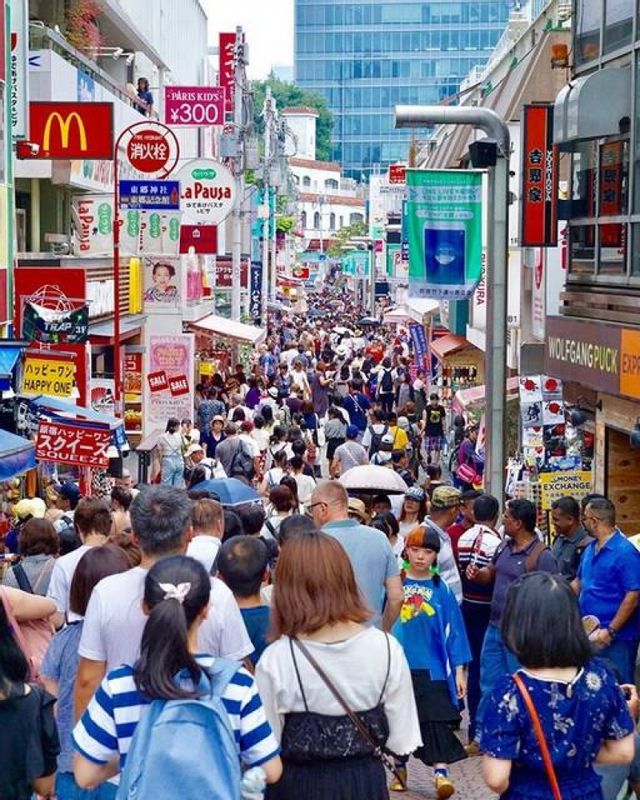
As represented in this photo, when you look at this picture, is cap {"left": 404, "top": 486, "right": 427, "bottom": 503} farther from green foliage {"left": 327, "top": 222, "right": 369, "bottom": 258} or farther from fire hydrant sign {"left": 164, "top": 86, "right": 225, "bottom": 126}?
green foliage {"left": 327, "top": 222, "right": 369, "bottom": 258}

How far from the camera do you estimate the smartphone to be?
1555 cm

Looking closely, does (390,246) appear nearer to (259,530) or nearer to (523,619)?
(259,530)

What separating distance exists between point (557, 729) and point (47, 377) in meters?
12.5

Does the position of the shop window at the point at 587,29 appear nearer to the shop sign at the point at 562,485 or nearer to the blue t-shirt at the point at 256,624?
the shop sign at the point at 562,485

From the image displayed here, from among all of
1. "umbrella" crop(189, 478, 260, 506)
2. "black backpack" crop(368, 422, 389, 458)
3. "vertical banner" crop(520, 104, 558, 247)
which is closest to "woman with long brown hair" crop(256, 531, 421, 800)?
"umbrella" crop(189, 478, 260, 506)

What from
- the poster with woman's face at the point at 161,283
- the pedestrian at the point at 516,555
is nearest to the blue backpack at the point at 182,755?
the pedestrian at the point at 516,555

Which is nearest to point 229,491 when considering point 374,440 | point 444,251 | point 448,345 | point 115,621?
point 444,251

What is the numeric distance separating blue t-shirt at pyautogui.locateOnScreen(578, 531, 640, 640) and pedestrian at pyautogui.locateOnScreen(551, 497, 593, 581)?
105 centimetres

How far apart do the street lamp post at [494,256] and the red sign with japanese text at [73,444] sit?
142 inches

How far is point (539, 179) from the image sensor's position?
57.2ft

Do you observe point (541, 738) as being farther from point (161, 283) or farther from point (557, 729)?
point (161, 283)

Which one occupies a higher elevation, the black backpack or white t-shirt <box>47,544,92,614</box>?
white t-shirt <box>47,544,92,614</box>

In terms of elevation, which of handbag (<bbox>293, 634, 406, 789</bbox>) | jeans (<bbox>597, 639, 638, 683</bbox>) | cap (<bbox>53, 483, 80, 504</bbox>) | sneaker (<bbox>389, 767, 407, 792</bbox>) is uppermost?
handbag (<bbox>293, 634, 406, 789</bbox>)

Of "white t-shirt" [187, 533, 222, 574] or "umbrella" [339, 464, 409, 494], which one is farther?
"umbrella" [339, 464, 409, 494]
